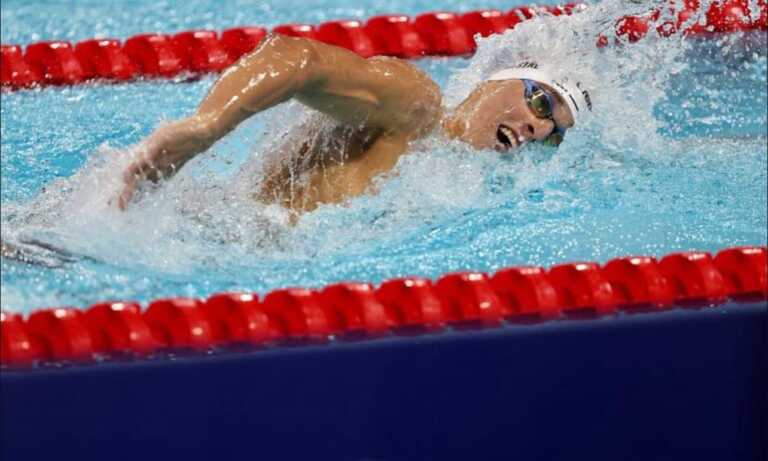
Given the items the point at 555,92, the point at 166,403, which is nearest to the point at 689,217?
the point at 555,92

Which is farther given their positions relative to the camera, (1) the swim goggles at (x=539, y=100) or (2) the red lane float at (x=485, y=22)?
(2) the red lane float at (x=485, y=22)

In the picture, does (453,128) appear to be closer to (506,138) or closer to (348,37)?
(506,138)

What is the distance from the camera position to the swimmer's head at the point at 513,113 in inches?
106

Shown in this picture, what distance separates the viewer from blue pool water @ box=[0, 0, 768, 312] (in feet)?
7.90

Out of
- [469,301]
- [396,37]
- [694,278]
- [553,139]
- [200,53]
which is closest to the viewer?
[469,301]

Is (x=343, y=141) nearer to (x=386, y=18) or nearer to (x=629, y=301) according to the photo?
(x=629, y=301)

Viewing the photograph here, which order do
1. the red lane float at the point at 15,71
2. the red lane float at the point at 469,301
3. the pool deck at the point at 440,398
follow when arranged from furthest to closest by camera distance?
1. the red lane float at the point at 15,71
2. the red lane float at the point at 469,301
3. the pool deck at the point at 440,398

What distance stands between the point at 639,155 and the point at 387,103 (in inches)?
43.7

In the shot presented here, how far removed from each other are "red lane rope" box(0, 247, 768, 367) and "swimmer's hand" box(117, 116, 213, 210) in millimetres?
251

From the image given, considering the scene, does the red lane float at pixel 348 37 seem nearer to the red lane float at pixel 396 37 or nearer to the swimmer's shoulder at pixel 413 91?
the red lane float at pixel 396 37

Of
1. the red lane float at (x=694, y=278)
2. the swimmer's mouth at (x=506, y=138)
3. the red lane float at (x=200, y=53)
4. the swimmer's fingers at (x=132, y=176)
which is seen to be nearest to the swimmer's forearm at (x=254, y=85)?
the swimmer's fingers at (x=132, y=176)

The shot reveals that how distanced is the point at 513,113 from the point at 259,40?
1.07 m

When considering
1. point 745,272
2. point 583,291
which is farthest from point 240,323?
point 745,272

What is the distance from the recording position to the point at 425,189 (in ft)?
9.14
